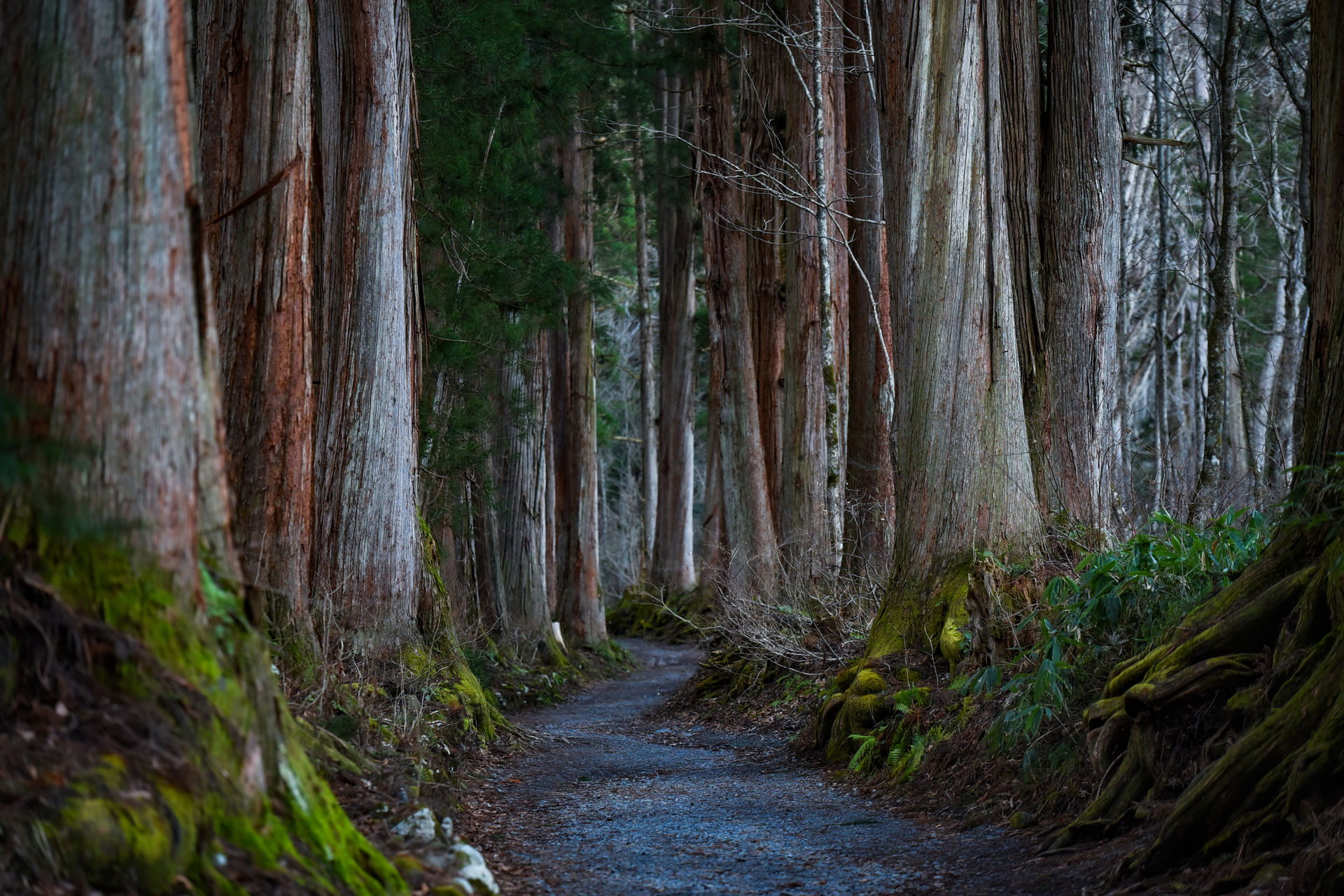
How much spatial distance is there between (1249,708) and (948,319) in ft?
14.0

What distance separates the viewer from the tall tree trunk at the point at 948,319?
778cm

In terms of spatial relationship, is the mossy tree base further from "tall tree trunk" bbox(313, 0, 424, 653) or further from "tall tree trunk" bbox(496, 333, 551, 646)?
"tall tree trunk" bbox(496, 333, 551, 646)

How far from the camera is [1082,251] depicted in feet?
29.6

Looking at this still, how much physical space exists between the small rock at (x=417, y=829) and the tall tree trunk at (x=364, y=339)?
12.3 ft

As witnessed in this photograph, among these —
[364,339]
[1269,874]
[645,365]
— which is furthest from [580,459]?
[1269,874]

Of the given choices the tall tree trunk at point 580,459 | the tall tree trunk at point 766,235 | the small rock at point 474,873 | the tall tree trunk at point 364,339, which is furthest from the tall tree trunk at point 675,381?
the small rock at point 474,873

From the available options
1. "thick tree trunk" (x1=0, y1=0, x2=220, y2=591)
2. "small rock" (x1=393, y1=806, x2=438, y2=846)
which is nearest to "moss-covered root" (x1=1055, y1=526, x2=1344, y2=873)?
"small rock" (x1=393, y1=806, x2=438, y2=846)

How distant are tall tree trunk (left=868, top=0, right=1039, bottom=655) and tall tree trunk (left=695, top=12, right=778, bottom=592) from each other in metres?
7.00

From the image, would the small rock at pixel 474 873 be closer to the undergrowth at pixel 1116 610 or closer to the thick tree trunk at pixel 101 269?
the thick tree trunk at pixel 101 269

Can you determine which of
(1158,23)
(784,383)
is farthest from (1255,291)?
(784,383)

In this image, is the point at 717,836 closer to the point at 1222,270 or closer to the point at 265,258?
the point at 265,258

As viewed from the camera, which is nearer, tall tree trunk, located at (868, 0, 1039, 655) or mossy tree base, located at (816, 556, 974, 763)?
mossy tree base, located at (816, 556, 974, 763)

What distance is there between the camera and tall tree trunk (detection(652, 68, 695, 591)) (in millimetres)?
22266

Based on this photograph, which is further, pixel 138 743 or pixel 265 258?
pixel 265 258
